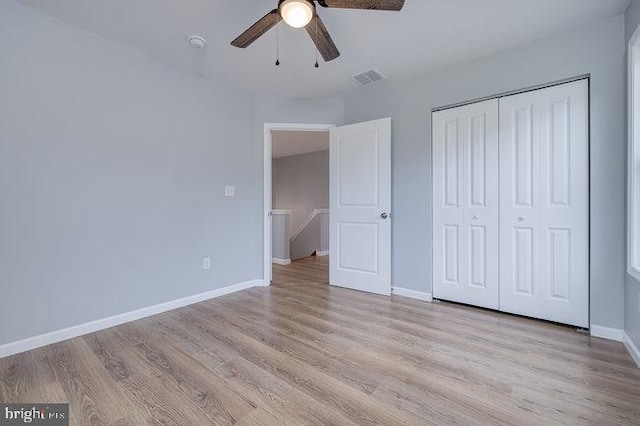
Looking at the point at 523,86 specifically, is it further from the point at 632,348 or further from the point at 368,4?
the point at 632,348

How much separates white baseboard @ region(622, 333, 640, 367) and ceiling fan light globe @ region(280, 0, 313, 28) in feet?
9.40

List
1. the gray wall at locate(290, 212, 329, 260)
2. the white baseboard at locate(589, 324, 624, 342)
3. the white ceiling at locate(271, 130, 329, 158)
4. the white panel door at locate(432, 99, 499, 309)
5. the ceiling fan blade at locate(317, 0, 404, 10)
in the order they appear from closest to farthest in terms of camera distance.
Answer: the ceiling fan blade at locate(317, 0, 404, 10)
the white baseboard at locate(589, 324, 624, 342)
the white panel door at locate(432, 99, 499, 309)
the white ceiling at locate(271, 130, 329, 158)
the gray wall at locate(290, 212, 329, 260)

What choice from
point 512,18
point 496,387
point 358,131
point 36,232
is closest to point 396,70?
point 358,131

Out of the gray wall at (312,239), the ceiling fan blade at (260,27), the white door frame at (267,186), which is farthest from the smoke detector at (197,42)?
the gray wall at (312,239)

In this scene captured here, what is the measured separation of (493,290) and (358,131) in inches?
85.6

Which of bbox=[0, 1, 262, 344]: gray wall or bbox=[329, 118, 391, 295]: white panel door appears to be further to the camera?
bbox=[329, 118, 391, 295]: white panel door

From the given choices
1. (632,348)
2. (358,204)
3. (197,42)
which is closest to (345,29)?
(197,42)

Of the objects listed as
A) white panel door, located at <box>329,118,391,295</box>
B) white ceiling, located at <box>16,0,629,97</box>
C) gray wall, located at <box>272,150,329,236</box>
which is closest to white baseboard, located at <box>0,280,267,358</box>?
white panel door, located at <box>329,118,391,295</box>

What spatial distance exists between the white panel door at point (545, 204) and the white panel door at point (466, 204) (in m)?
0.09

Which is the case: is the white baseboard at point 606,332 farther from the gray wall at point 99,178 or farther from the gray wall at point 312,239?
the gray wall at point 312,239

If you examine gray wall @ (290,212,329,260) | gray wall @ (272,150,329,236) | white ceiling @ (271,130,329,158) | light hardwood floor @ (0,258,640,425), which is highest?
white ceiling @ (271,130,329,158)

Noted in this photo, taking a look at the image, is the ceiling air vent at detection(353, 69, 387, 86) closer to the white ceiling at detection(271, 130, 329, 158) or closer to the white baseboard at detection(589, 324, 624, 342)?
the white ceiling at detection(271, 130, 329, 158)

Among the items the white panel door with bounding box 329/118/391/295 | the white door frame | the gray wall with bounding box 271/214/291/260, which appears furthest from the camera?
the gray wall with bounding box 271/214/291/260

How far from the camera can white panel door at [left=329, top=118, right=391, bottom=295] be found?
328 centimetres
